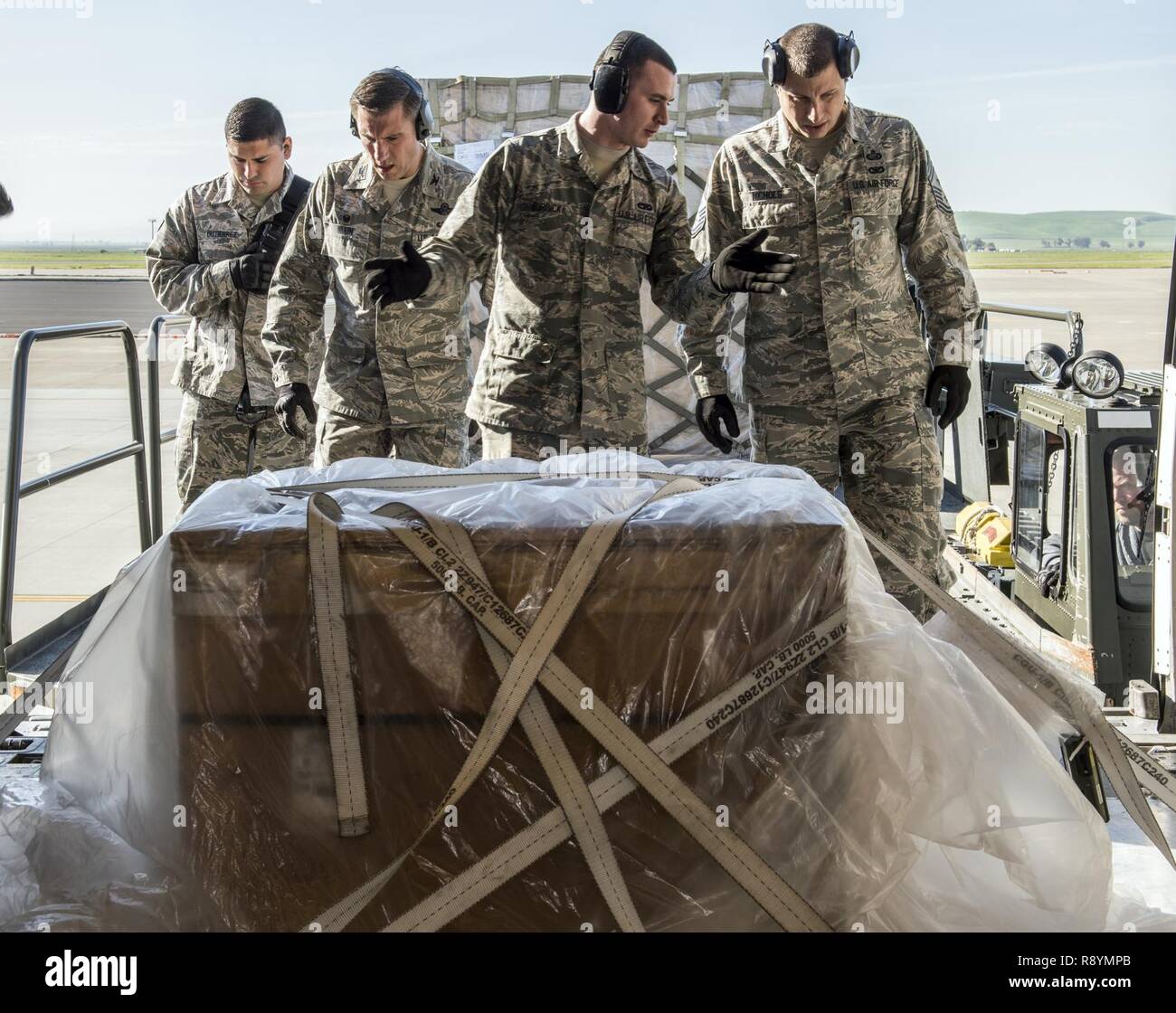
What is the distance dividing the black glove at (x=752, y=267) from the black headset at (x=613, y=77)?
60cm

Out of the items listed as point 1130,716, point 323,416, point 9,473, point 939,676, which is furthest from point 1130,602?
point 9,473

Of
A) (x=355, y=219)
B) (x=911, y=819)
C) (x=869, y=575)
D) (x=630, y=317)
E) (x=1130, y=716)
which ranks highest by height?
(x=355, y=219)

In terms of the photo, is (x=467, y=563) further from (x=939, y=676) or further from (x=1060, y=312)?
(x=1060, y=312)

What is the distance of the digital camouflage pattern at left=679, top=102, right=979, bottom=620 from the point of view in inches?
135

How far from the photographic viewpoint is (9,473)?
3.77m

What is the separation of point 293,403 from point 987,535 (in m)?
3.10

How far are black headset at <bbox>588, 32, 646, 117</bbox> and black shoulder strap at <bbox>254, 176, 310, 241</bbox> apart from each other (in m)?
1.56

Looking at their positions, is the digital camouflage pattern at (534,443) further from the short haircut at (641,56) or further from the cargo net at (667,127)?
the cargo net at (667,127)

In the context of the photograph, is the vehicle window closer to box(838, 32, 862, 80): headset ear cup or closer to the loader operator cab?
the loader operator cab
